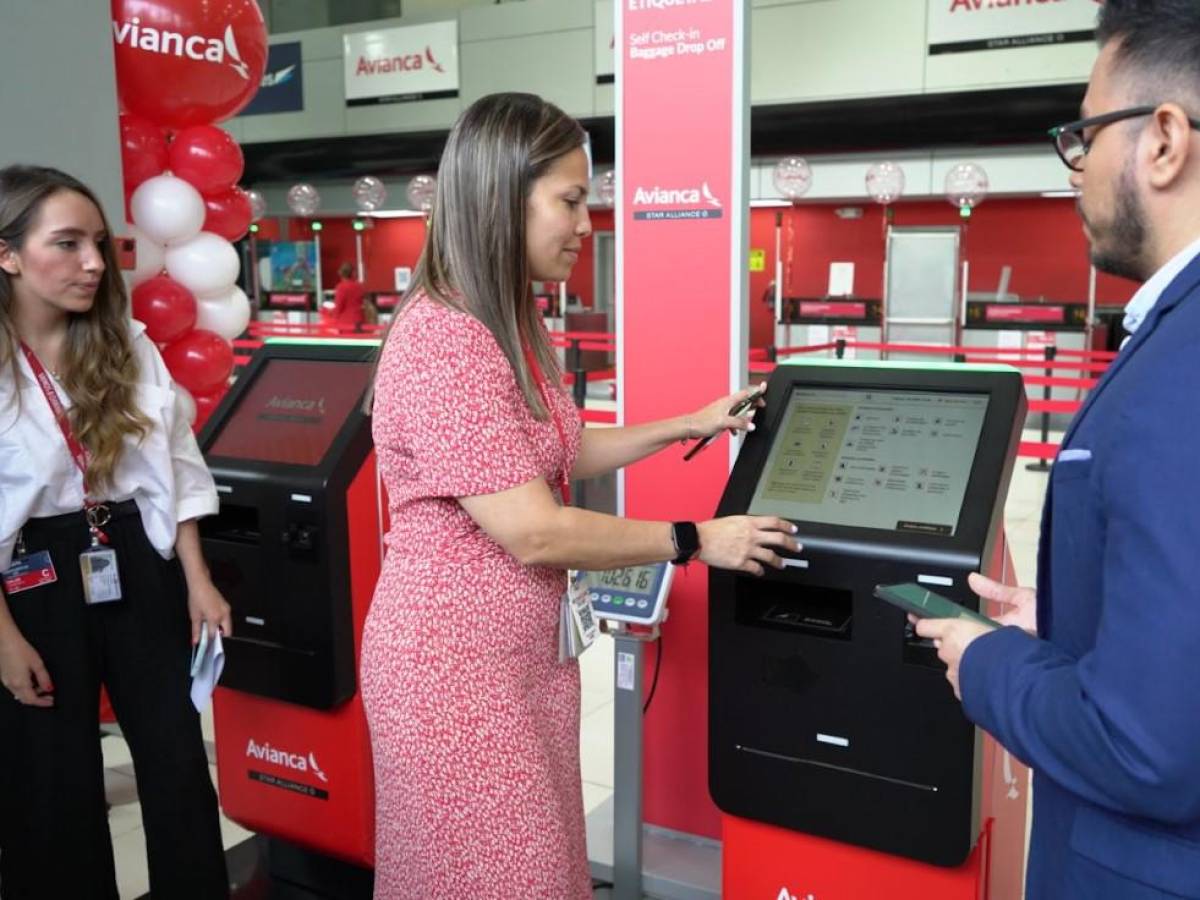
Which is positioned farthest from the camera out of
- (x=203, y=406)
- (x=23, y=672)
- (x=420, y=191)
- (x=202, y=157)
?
(x=420, y=191)

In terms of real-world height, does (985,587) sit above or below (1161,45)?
below

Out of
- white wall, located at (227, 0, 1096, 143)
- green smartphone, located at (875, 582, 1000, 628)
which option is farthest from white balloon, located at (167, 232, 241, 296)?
white wall, located at (227, 0, 1096, 143)

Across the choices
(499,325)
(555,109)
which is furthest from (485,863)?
(555,109)

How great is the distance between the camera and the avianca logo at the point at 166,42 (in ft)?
11.0

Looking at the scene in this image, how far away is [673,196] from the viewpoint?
2477 mm

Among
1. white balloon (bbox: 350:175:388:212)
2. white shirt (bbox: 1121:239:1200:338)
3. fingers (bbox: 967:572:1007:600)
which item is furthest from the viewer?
white balloon (bbox: 350:175:388:212)

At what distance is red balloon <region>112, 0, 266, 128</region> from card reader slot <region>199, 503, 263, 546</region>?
1594mm

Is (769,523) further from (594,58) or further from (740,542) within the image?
(594,58)

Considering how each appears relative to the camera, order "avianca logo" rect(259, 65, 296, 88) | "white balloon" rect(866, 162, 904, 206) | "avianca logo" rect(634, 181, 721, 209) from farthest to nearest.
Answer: "avianca logo" rect(259, 65, 296, 88)
"white balloon" rect(866, 162, 904, 206)
"avianca logo" rect(634, 181, 721, 209)

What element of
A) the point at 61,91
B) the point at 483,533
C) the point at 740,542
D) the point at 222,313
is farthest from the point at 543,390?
the point at 222,313

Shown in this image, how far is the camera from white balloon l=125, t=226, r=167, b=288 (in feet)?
11.3

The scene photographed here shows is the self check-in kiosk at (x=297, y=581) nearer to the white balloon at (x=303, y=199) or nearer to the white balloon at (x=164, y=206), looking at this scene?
the white balloon at (x=164, y=206)

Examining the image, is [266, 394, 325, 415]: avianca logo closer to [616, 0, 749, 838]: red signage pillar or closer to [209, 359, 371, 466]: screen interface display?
[209, 359, 371, 466]: screen interface display

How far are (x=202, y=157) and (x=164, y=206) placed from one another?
9.4 inches
